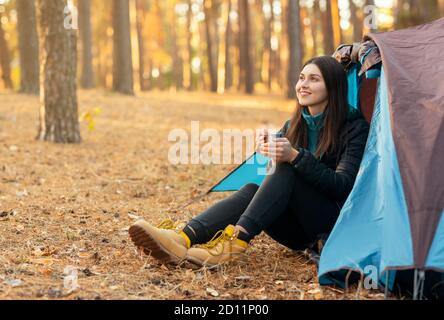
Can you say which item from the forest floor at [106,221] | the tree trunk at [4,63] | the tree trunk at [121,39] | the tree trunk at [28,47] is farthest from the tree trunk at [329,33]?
the tree trunk at [4,63]

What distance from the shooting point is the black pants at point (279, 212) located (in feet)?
10.9

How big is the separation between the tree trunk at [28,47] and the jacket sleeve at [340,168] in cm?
1069

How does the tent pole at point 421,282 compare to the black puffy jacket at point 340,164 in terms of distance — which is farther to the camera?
the black puffy jacket at point 340,164

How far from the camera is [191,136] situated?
9617mm

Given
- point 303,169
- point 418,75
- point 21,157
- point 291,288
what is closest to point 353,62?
point 418,75

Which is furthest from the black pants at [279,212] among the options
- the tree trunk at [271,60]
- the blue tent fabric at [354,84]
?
the tree trunk at [271,60]

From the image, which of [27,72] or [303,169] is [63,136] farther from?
Result: [27,72]

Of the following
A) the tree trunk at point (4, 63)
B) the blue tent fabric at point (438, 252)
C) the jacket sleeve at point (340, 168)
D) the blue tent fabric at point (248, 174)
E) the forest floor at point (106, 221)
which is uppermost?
the tree trunk at point (4, 63)

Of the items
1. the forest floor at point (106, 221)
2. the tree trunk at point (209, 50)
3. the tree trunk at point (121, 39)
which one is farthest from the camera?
the tree trunk at point (209, 50)

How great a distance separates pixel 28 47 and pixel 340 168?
11.0 m

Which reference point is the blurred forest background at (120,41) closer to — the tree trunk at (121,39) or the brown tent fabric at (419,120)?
the tree trunk at (121,39)

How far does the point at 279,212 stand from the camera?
334cm

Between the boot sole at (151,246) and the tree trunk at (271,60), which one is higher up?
the tree trunk at (271,60)

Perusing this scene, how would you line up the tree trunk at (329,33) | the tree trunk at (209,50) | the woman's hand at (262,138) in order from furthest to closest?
the tree trunk at (209,50), the tree trunk at (329,33), the woman's hand at (262,138)
